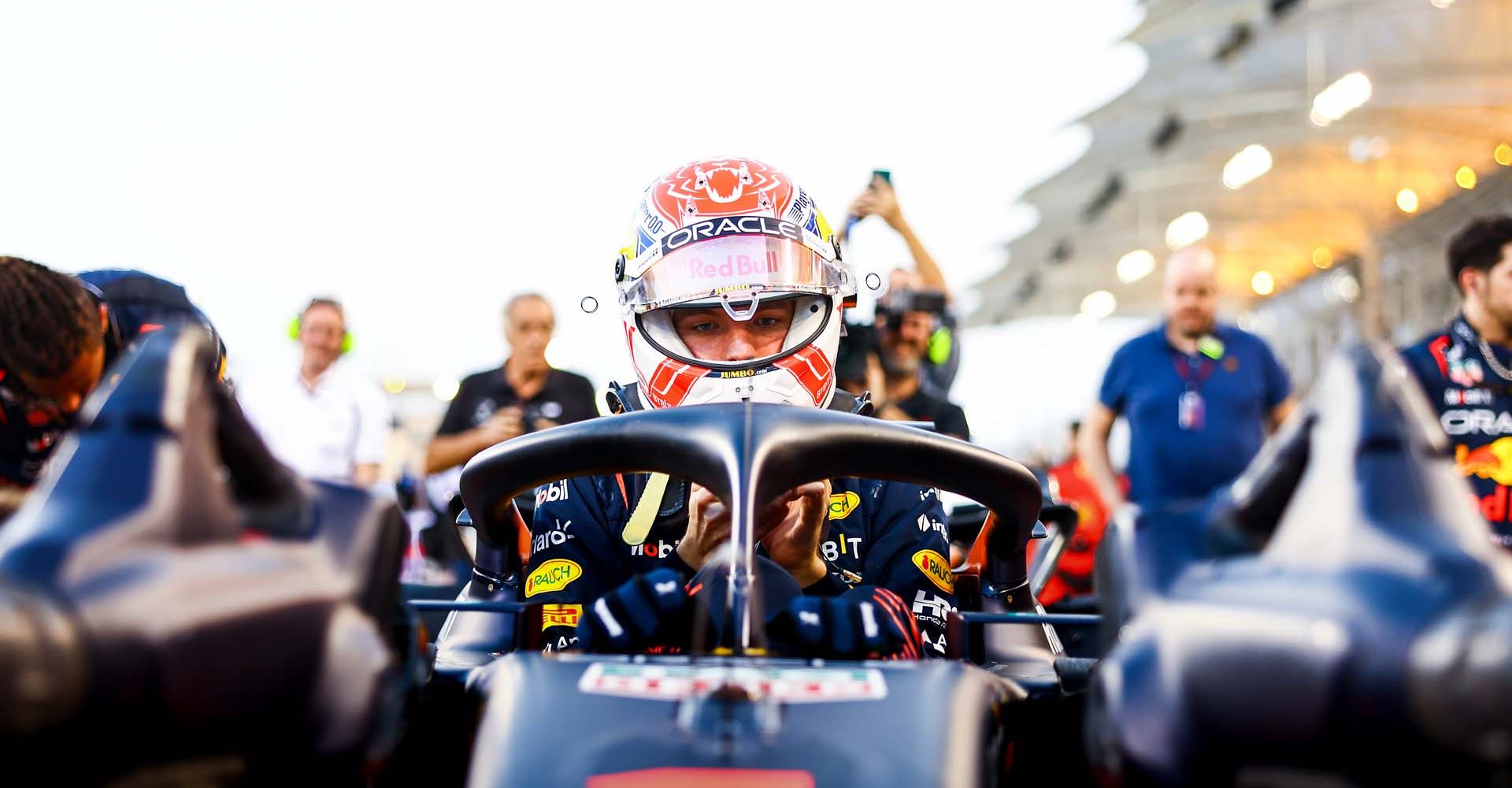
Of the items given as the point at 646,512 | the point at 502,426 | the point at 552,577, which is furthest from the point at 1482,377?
the point at 502,426

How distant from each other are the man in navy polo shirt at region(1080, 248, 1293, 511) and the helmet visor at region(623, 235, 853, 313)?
274cm

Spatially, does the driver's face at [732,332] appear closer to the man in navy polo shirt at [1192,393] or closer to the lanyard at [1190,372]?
the man in navy polo shirt at [1192,393]

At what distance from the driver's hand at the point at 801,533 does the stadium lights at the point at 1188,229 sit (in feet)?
63.6

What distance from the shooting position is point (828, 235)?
2.51 meters

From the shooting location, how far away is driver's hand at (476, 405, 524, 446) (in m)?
5.00

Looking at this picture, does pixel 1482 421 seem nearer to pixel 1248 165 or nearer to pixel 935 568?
pixel 935 568

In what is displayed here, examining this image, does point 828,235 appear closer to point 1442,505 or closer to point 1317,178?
point 1442,505

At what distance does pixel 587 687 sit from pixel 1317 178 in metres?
18.5

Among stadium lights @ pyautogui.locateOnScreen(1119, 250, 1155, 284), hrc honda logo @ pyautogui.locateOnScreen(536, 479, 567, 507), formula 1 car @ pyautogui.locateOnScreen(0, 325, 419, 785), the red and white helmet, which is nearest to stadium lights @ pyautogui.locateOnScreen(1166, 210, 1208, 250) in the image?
stadium lights @ pyautogui.locateOnScreen(1119, 250, 1155, 284)

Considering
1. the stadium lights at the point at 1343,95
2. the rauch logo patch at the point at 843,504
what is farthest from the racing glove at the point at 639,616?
the stadium lights at the point at 1343,95

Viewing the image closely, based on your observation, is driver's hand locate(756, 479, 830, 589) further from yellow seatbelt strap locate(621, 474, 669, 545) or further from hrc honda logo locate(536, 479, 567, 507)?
hrc honda logo locate(536, 479, 567, 507)

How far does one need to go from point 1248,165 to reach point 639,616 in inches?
667

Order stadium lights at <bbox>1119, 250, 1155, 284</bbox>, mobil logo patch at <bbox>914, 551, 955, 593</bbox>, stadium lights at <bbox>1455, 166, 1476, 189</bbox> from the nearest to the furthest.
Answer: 1. mobil logo patch at <bbox>914, 551, 955, 593</bbox>
2. stadium lights at <bbox>1455, 166, 1476, 189</bbox>
3. stadium lights at <bbox>1119, 250, 1155, 284</bbox>

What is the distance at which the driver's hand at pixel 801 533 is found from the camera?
1752mm
